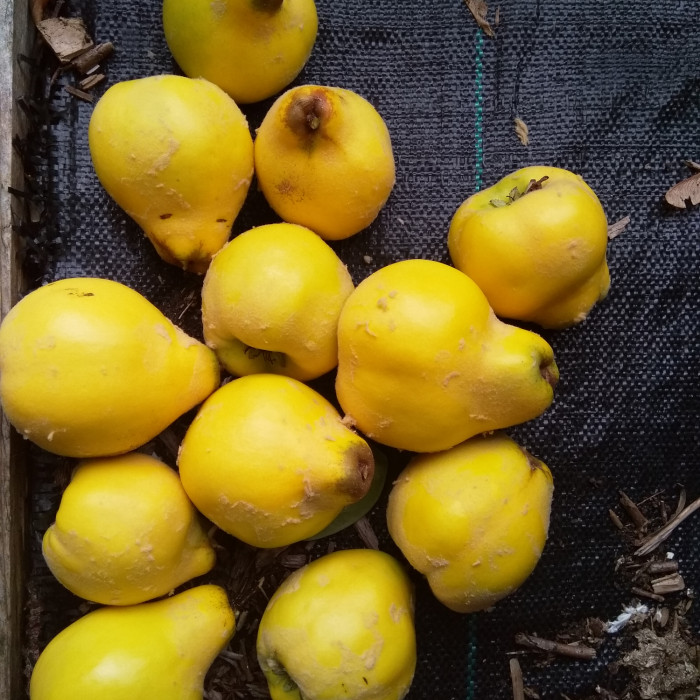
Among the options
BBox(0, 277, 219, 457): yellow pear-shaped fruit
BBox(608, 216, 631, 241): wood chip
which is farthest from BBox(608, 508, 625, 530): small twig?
BBox(0, 277, 219, 457): yellow pear-shaped fruit

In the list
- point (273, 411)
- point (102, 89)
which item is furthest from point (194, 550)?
point (102, 89)

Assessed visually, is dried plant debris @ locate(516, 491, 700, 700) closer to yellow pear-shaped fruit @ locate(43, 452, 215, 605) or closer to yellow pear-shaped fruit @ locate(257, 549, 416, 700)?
yellow pear-shaped fruit @ locate(257, 549, 416, 700)

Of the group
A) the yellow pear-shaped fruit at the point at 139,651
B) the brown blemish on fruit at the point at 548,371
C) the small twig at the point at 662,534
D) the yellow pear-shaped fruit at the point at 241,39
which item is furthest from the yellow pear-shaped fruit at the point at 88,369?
the small twig at the point at 662,534

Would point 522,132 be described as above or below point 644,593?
above

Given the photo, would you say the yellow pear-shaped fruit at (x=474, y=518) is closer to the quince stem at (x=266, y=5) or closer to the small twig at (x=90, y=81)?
the quince stem at (x=266, y=5)

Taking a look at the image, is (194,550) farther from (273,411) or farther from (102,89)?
(102,89)

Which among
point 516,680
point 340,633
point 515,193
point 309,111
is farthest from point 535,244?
point 516,680

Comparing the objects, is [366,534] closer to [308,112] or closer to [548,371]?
[548,371]
